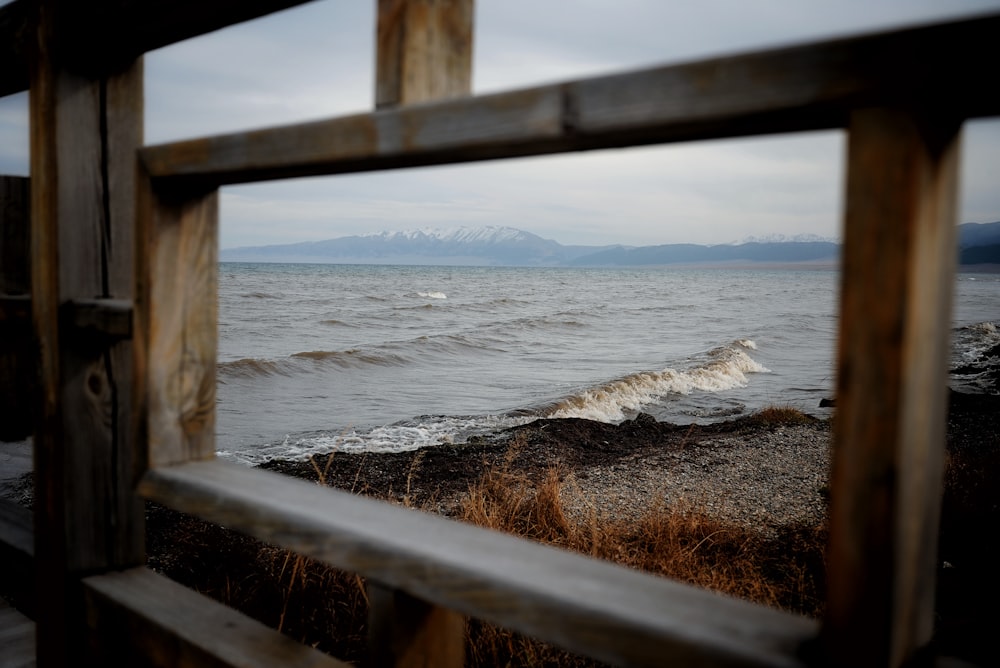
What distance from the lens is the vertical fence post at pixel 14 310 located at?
2156 millimetres

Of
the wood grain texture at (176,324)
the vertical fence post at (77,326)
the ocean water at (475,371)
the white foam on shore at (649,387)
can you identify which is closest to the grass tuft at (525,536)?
the ocean water at (475,371)

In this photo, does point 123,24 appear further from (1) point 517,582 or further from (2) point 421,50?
(1) point 517,582

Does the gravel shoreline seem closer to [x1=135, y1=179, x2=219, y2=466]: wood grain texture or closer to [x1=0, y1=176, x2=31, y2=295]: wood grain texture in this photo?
[x1=0, y1=176, x2=31, y2=295]: wood grain texture

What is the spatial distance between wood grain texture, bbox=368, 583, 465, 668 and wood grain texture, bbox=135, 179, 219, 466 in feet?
1.97

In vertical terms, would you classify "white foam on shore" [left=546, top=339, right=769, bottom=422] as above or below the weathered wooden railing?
below

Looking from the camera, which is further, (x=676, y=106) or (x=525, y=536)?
(x=525, y=536)

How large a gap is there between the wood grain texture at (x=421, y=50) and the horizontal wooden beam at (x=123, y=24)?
35 cm

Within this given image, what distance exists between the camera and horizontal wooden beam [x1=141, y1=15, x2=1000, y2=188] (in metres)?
0.71

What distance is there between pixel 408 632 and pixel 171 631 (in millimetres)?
617

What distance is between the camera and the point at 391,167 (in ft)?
3.97

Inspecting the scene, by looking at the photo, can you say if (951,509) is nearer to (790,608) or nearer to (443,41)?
(790,608)

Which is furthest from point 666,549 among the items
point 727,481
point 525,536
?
point 727,481

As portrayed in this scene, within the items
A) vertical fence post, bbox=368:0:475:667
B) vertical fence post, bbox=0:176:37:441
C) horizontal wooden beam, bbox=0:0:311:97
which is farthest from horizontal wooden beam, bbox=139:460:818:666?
vertical fence post, bbox=0:176:37:441

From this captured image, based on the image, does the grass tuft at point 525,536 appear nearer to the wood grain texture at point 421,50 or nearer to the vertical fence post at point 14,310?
the vertical fence post at point 14,310
